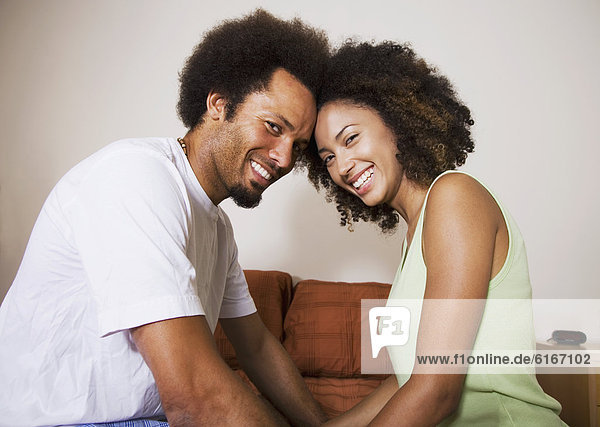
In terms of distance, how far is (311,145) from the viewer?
5.37ft

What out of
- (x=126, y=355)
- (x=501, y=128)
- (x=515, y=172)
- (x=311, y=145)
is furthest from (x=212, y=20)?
(x=126, y=355)

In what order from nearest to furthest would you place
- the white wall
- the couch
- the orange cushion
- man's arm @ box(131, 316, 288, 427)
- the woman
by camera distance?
man's arm @ box(131, 316, 288, 427), the woman, the orange cushion, the couch, the white wall

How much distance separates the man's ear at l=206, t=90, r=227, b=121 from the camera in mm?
1420

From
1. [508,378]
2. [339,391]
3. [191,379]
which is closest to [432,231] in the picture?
[508,378]

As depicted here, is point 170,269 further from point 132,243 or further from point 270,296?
point 270,296

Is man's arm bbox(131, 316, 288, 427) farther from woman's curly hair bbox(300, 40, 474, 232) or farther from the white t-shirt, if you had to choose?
woman's curly hair bbox(300, 40, 474, 232)

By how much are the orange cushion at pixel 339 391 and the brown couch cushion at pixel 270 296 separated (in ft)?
0.97

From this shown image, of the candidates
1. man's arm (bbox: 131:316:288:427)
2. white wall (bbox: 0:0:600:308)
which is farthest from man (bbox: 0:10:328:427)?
white wall (bbox: 0:0:600:308)

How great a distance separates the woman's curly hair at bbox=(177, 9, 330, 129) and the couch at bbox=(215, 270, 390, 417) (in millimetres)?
1060

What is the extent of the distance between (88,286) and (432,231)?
74 cm

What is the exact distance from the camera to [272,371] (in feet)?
4.87

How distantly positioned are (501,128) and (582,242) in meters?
0.74

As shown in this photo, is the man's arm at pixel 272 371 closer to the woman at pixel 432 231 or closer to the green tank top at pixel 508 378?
the woman at pixel 432 231

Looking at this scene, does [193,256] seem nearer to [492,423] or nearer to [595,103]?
[492,423]
